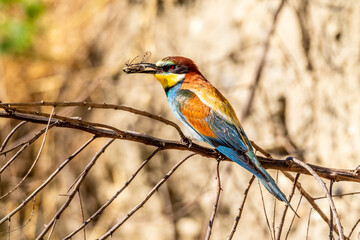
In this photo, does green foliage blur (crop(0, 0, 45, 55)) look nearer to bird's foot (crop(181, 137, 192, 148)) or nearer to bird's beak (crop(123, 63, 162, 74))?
bird's beak (crop(123, 63, 162, 74))

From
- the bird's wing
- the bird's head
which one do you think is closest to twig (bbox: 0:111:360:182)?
the bird's wing

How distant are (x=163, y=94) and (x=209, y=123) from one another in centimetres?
172

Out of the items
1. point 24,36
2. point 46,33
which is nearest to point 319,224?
point 24,36

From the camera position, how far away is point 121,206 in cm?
403

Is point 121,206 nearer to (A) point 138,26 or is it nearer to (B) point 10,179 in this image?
(B) point 10,179

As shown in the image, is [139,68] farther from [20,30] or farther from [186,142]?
[20,30]

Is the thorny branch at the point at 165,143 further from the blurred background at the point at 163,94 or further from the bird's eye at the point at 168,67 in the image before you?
the blurred background at the point at 163,94

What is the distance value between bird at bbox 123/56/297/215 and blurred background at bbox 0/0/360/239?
816mm

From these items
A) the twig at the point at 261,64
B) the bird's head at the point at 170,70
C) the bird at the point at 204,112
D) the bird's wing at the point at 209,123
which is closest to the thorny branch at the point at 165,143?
the bird at the point at 204,112

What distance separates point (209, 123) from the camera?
7.10 feet

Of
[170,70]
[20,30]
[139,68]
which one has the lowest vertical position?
[139,68]

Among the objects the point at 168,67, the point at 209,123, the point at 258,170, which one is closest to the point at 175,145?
the point at 258,170

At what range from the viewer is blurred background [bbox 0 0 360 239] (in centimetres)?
299

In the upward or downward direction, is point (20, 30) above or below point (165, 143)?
above
